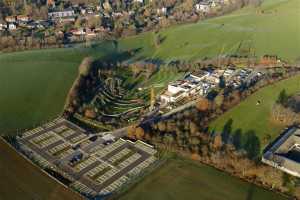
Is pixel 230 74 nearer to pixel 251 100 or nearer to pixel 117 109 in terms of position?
pixel 251 100

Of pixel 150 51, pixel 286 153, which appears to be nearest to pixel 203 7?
pixel 150 51

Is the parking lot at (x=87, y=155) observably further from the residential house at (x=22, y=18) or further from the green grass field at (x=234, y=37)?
the residential house at (x=22, y=18)

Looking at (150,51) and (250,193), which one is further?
(150,51)

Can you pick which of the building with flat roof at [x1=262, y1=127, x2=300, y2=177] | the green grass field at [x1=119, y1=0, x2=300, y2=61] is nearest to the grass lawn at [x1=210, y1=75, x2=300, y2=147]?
the building with flat roof at [x1=262, y1=127, x2=300, y2=177]

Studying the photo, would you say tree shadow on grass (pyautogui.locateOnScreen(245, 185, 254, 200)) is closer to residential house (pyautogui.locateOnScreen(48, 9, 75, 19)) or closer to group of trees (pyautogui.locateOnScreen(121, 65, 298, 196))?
group of trees (pyautogui.locateOnScreen(121, 65, 298, 196))

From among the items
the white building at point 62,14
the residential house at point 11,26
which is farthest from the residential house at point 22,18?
the white building at point 62,14

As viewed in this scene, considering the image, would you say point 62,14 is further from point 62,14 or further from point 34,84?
point 34,84

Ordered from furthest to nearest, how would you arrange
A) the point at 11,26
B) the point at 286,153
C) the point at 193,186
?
the point at 11,26 < the point at 286,153 < the point at 193,186
